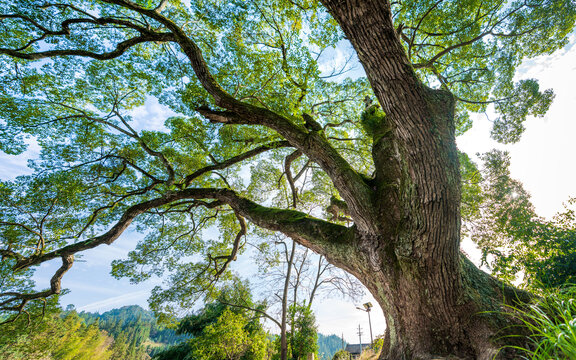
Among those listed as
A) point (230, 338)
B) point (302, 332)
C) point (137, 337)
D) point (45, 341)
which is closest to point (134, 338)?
point (137, 337)

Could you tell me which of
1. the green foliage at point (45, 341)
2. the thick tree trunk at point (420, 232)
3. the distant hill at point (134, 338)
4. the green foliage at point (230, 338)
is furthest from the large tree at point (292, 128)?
the distant hill at point (134, 338)

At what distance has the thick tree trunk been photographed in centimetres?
194

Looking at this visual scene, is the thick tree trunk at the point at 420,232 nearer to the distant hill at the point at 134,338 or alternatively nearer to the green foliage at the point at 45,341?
the green foliage at the point at 45,341

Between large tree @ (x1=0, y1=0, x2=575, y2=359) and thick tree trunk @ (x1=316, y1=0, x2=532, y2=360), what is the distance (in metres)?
0.02

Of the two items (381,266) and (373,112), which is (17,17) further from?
(381,266)

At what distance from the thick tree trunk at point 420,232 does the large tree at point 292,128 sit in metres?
0.02

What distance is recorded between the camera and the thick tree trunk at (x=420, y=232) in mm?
1939

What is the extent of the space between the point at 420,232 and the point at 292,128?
2.40 metres

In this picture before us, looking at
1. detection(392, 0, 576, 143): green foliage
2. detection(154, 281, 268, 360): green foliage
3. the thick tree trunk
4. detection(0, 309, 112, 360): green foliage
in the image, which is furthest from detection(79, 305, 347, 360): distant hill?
detection(392, 0, 576, 143): green foliage

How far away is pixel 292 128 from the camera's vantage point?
3.64 m

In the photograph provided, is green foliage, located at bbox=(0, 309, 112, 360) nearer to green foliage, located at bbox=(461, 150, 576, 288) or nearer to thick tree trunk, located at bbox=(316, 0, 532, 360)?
thick tree trunk, located at bbox=(316, 0, 532, 360)

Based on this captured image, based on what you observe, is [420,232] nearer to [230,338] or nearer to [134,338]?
[230,338]

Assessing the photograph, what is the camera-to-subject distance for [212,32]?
5.52 m

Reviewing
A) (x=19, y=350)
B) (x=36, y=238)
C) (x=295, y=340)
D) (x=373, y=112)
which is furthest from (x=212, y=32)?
(x=19, y=350)
